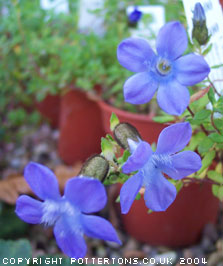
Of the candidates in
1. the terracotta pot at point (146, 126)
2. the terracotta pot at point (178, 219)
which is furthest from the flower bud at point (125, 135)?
the terracotta pot at point (178, 219)

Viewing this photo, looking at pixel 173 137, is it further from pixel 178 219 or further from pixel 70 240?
pixel 178 219

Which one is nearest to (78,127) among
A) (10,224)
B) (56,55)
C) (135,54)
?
(56,55)

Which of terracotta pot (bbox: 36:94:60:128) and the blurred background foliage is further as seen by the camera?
terracotta pot (bbox: 36:94:60:128)

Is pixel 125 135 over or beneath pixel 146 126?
over

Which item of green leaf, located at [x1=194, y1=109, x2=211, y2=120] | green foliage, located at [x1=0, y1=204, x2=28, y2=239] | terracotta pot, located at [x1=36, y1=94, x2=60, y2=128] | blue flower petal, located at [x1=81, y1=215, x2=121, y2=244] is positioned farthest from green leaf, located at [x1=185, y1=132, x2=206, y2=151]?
terracotta pot, located at [x1=36, y1=94, x2=60, y2=128]

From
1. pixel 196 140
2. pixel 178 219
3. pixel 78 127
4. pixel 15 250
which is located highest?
pixel 196 140

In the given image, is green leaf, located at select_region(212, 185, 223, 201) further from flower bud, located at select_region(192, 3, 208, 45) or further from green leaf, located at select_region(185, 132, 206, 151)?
flower bud, located at select_region(192, 3, 208, 45)

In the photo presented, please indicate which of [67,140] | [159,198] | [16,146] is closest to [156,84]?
[159,198]
